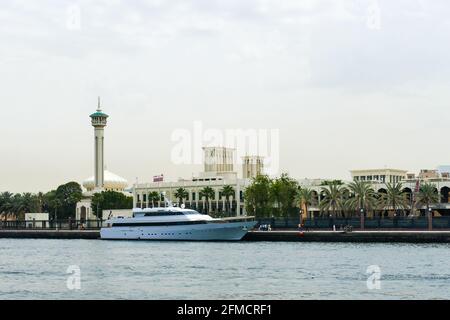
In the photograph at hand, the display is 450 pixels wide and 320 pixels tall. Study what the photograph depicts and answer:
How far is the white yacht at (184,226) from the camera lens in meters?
122

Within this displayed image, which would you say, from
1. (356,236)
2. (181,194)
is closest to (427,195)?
(356,236)

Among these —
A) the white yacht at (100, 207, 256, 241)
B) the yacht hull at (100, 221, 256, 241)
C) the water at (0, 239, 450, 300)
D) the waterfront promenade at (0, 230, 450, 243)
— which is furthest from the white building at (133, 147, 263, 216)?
the water at (0, 239, 450, 300)

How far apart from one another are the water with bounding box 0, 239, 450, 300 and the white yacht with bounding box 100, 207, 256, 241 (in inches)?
1237

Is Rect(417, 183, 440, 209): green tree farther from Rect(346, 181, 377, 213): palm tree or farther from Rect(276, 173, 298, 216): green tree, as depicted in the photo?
Rect(276, 173, 298, 216): green tree

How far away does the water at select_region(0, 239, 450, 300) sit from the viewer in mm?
47562

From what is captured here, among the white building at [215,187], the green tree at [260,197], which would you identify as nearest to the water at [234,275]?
the green tree at [260,197]

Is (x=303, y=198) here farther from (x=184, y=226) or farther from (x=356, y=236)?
(x=356, y=236)

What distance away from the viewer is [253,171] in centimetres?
19988

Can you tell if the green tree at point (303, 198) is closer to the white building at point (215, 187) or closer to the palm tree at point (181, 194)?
the white building at point (215, 187)

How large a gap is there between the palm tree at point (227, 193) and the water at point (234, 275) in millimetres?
89790

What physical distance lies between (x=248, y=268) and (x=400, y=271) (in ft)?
38.7

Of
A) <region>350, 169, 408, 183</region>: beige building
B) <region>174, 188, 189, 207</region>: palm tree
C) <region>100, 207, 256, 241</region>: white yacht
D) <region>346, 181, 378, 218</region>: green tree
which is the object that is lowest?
<region>100, 207, 256, 241</region>: white yacht
